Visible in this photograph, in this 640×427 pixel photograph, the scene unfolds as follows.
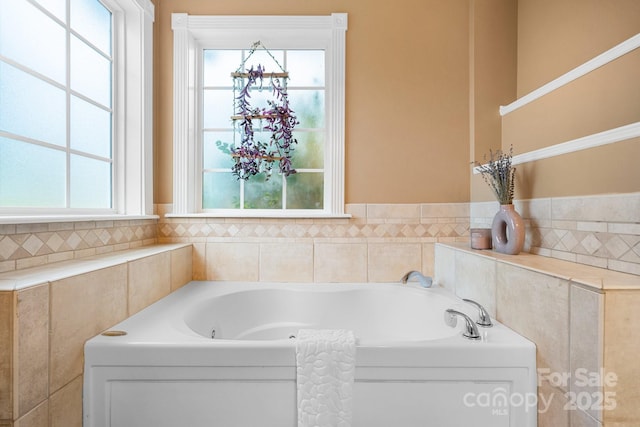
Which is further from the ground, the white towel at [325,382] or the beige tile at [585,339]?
the beige tile at [585,339]

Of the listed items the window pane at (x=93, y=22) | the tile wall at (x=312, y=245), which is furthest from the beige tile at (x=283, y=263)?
the window pane at (x=93, y=22)

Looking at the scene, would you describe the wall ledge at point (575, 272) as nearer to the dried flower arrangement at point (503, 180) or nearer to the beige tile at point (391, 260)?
the dried flower arrangement at point (503, 180)

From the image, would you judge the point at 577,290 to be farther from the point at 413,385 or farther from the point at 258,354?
the point at 258,354

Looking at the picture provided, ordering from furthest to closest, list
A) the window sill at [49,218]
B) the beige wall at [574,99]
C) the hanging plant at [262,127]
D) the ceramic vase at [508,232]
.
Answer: the hanging plant at [262,127]
the ceramic vase at [508,232]
the beige wall at [574,99]
the window sill at [49,218]

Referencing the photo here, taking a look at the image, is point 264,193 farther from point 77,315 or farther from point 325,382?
point 325,382

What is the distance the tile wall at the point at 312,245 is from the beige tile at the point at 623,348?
114 cm

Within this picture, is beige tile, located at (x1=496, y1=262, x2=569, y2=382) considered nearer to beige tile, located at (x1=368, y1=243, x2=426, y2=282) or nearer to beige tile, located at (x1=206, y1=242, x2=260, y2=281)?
beige tile, located at (x1=368, y1=243, x2=426, y2=282)

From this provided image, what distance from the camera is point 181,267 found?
174 cm

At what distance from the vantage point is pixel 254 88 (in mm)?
1951

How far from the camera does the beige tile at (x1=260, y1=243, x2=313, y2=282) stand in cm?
189

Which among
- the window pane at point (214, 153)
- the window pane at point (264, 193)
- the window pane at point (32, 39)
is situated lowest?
the window pane at point (264, 193)

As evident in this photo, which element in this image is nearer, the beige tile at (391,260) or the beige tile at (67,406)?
the beige tile at (67,406)

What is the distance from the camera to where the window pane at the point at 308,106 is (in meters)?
2.01

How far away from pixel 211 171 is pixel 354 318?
1309 millimetres
